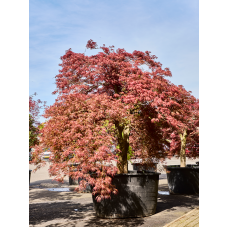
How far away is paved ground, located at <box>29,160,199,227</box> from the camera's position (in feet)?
15.6

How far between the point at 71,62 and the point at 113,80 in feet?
3.43

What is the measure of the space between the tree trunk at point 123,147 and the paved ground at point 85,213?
110 cm

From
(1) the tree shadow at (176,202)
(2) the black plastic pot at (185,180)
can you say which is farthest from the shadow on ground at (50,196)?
(2) the black plastic pot at (185,180)

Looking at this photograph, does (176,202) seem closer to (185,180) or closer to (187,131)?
(185,180)

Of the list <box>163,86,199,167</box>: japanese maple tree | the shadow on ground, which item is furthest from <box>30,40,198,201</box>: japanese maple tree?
the shadow on ground

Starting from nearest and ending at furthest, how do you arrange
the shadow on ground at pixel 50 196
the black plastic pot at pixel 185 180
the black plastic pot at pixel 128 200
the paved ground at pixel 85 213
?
the paved ground at pixel 85 213 < the black plastic pot at pixel 128 200 < the shadow on ground at pixel 50 196 < the black plastic pot at pixel 185 180

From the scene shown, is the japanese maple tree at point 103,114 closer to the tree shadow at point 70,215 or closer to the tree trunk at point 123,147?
the tree trunk at point 123,147

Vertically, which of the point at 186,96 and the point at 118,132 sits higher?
the point at 186,96

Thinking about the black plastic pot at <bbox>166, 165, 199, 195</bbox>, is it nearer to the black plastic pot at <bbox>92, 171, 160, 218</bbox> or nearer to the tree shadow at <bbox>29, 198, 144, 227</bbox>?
the tree shadow at <bbox>29, 198, 144, 227</bbox>

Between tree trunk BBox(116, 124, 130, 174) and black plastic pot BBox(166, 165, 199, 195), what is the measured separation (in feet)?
10.2

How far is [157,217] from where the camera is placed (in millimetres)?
5168

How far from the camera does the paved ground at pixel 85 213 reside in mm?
4770
